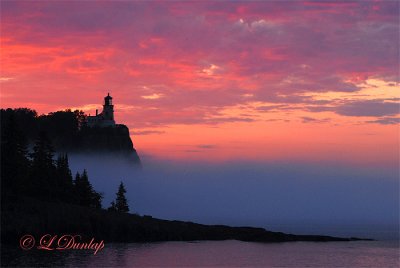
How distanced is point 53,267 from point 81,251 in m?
21.9

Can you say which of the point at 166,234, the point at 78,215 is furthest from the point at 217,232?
the point at 78,215

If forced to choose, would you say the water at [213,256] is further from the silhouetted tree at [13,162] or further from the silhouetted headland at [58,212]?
the silhouetted tree at [13,162]

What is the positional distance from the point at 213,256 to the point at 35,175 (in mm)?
41790

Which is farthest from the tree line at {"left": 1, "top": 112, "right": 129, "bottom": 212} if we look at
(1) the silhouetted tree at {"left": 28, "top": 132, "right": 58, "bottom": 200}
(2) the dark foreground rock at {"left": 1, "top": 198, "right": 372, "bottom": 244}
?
(2) the dark foreground rock at {"left": 1, "top": 198, "right": 372, "bottom": 244}

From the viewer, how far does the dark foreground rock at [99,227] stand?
103m

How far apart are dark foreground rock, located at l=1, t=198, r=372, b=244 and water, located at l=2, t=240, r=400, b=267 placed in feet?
17.4

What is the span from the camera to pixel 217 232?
133000mm

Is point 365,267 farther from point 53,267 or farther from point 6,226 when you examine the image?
point 6,226

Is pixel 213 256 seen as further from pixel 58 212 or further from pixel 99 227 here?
pixel 58 212

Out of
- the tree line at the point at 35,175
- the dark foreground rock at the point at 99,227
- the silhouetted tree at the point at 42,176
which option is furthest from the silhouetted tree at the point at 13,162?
the dark foreground rock at the point at 99,227

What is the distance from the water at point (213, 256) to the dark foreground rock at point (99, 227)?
17.4ft

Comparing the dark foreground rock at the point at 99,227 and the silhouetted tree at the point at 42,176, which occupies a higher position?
the silhouetted tree at the point at 42,176

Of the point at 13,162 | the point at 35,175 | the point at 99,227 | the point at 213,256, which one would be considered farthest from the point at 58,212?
the point at 213,256

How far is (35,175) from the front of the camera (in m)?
122
